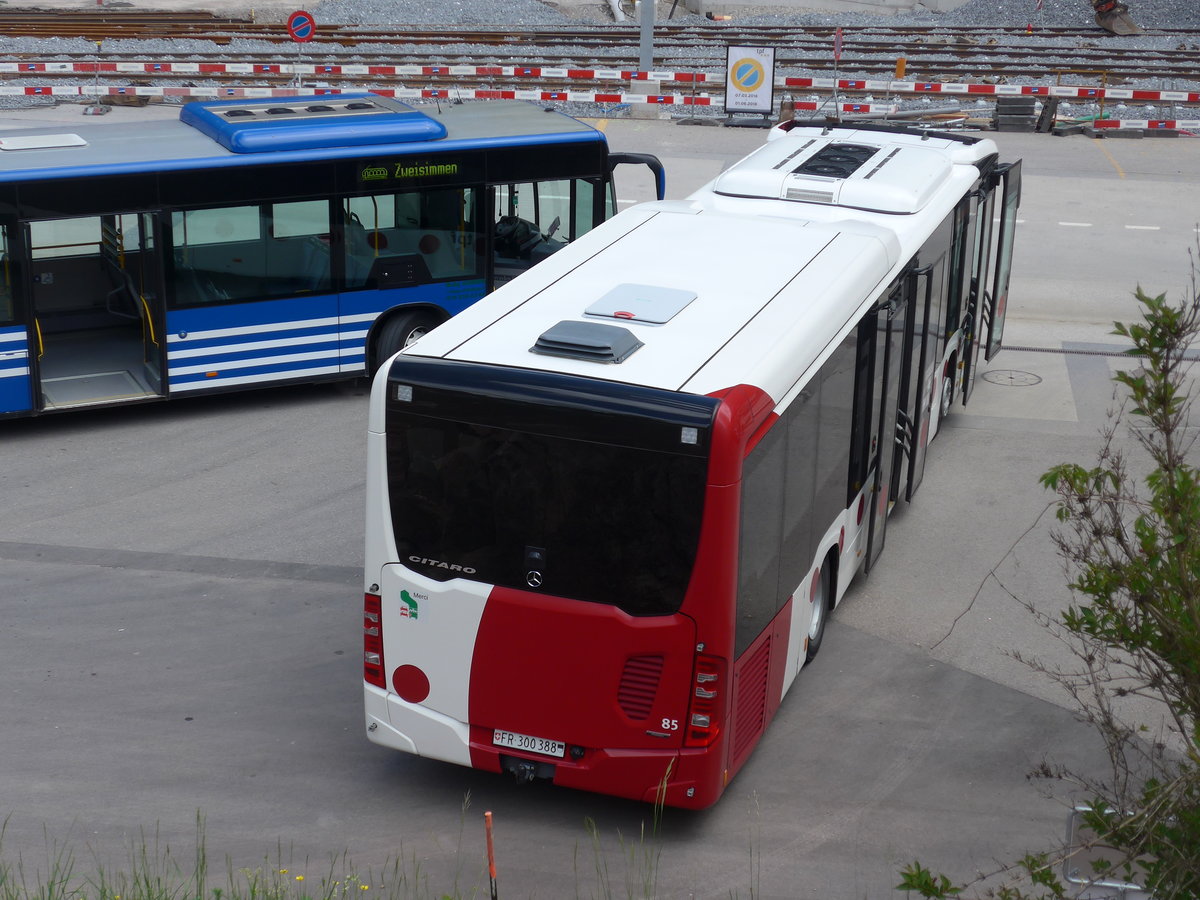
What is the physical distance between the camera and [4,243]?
11.9 metres

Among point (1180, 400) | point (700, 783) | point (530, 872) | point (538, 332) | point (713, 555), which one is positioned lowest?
point (530, 872)

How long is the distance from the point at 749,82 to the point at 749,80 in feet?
0.13

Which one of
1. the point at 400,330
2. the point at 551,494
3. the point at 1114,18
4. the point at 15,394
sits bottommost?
the point at 15,394

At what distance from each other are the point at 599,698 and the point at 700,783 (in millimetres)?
662

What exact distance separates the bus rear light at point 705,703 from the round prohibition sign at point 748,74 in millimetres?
23265

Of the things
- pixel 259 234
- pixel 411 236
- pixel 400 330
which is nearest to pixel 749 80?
pixel 411 236

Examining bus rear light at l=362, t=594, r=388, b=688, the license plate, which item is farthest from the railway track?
the license plate

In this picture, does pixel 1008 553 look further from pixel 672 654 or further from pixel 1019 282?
pixel 1019 282

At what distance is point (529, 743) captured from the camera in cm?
695

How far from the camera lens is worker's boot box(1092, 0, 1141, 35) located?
37969 mm

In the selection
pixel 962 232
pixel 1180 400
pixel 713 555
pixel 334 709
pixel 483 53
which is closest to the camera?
pixel 1180 400

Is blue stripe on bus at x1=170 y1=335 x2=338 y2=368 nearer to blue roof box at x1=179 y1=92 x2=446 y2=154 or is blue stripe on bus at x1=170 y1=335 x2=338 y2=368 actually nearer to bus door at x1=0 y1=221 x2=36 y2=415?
bus door at x1=0 y1=221 x2=36 y2=415

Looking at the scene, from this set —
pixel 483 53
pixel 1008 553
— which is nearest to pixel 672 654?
pixel 1008 553

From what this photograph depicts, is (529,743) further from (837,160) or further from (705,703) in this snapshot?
(837,160)
